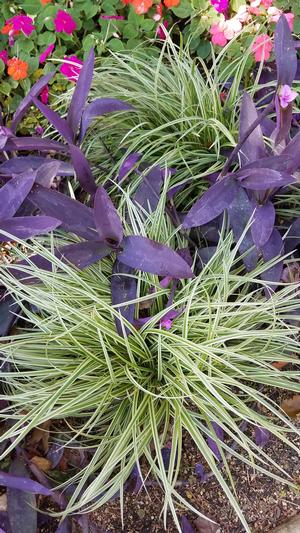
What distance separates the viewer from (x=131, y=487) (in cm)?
129

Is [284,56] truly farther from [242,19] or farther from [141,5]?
[141,5]

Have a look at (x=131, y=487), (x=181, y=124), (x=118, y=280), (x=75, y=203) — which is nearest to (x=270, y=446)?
(x=131, y=487)

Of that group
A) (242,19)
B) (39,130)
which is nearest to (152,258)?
(39,130)

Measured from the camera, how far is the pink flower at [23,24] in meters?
1.78

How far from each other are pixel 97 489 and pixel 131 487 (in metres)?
0.17

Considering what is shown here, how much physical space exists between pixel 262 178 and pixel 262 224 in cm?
12

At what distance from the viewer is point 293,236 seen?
1366 millimetres

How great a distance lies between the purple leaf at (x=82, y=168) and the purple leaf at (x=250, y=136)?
→ 0.35 meters

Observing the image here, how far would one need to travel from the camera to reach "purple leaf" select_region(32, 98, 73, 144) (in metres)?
1.30

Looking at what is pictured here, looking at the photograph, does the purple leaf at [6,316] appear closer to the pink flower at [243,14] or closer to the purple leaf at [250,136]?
the purple leaf at [250,136]

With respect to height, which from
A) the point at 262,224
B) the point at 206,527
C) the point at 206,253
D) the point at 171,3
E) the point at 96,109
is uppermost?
the point at 171,3

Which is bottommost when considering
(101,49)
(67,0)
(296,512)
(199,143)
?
(296,512)

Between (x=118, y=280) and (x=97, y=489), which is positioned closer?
(x=97, y=489)

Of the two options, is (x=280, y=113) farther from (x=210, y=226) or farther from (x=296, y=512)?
(x=296, y=512)
